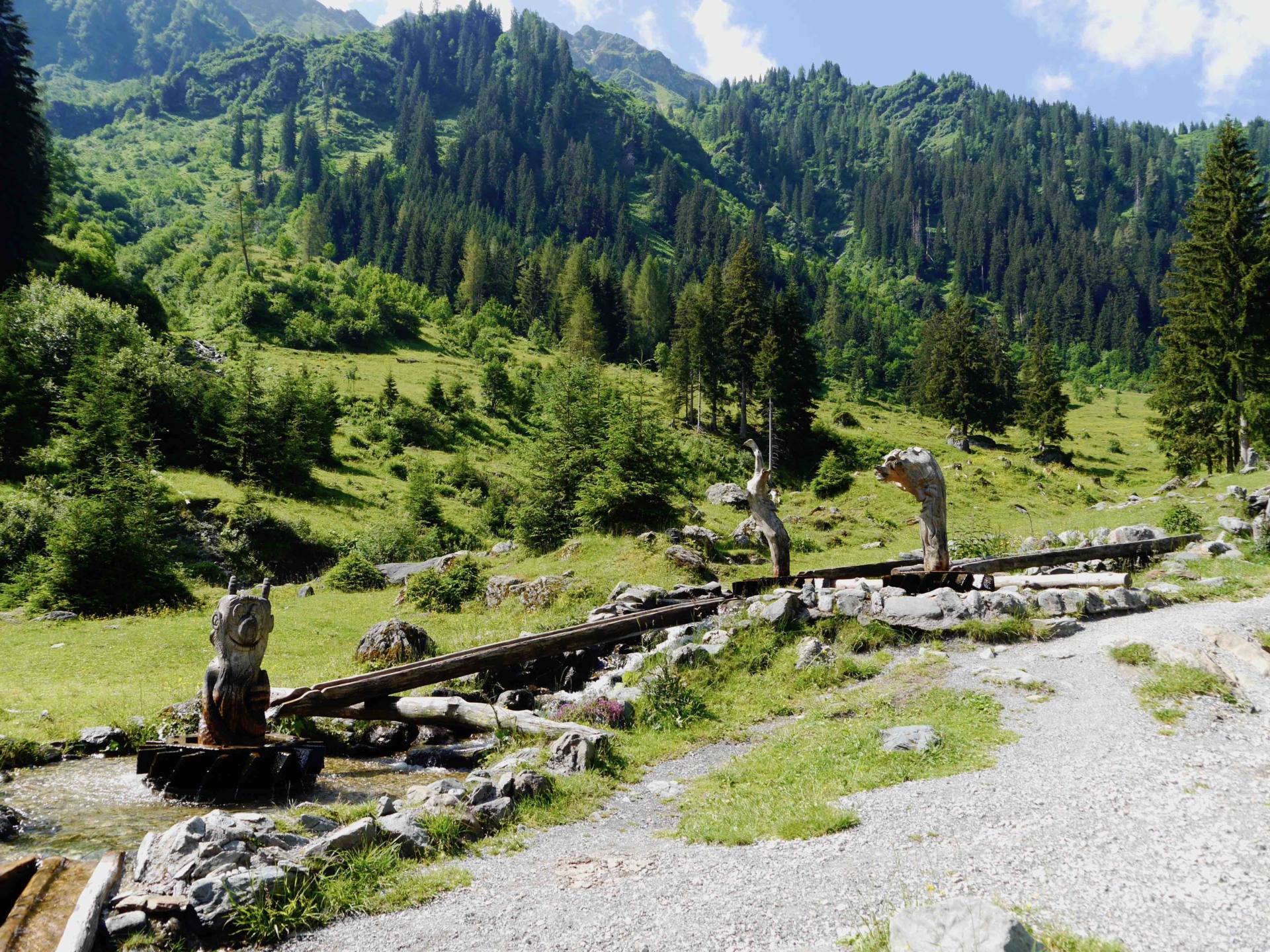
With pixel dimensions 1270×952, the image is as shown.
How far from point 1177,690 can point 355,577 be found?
91.3 feet

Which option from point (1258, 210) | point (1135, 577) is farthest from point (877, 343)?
point (1135, 577)

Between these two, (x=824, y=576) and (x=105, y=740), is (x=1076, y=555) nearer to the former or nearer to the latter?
(x=824, y=576)

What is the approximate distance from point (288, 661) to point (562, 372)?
66.3 feet

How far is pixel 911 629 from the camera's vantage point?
1445cm

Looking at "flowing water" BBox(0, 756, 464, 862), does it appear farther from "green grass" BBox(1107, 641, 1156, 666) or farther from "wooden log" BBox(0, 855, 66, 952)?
"green grass" BBox(1107, 641, 1156, 666)

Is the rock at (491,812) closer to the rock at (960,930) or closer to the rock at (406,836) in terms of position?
the rock at (406,836)

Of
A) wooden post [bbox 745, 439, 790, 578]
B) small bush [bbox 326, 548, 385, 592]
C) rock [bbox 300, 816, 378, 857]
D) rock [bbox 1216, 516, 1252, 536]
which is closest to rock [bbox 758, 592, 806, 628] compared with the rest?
wooden post [bbox 745, 439, 790, 578]

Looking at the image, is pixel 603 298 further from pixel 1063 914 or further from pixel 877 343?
pixel 1063 914

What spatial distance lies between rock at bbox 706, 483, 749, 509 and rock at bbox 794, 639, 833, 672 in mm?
33309

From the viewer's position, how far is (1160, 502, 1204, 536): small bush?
22422 mm

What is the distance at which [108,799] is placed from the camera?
9172mm

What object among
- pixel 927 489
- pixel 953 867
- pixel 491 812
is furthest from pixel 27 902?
pixel 927 489

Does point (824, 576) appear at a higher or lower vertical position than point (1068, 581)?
lower

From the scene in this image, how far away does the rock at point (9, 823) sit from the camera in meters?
7.82
